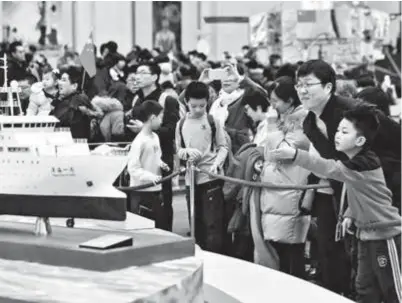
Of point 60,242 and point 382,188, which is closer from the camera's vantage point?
point 60,242

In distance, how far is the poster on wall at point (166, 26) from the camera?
77.7 ft

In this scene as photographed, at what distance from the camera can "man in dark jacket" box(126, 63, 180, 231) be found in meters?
8.11

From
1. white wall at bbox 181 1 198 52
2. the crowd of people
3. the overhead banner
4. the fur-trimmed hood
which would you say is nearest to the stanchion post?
the crowd of people

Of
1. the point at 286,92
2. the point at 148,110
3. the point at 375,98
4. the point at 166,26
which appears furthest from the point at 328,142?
the point at 166,26

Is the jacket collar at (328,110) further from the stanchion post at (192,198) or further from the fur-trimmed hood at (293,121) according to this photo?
the stanchion post at (192,198)

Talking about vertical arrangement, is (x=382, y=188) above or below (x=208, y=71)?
below

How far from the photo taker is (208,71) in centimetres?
902

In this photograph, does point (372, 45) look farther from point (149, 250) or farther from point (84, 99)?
point (149, 250)

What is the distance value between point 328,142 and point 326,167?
69 cm

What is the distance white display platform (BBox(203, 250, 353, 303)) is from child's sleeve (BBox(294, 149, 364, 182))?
0.62 metres

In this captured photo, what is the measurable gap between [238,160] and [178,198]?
11.2ft

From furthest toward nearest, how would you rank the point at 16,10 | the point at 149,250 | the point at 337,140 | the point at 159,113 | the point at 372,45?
the point at 372,45 → the point at 16,10 → the point at 159,113 → the point at 337,140 → the point at 149,250

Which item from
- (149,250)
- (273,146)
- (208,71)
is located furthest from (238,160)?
(149,250)

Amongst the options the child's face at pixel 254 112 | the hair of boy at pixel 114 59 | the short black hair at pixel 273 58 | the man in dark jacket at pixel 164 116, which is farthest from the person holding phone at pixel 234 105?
the short black hair at pixel 273 58
